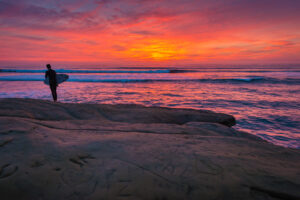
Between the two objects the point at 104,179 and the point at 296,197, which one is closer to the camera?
the point at 296,197

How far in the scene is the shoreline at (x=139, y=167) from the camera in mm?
1062

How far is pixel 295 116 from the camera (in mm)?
4980

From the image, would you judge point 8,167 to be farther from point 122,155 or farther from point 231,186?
point 231,186

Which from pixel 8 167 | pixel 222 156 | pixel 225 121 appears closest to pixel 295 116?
pixel 225 121

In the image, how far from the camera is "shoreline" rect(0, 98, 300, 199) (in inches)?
41.8

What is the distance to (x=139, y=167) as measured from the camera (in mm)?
1274

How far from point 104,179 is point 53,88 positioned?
633cm

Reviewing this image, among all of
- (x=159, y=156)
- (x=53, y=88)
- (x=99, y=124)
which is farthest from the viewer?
(x=53, y=88)

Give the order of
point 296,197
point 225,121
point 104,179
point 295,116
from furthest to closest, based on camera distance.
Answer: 1. point 295,116
2. point 225,121
3. point 104,179
4. point 296,197

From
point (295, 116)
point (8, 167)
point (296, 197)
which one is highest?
point (8, 167)

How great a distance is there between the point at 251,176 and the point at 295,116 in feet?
17.5

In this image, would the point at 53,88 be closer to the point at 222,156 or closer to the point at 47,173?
the point at 47,173

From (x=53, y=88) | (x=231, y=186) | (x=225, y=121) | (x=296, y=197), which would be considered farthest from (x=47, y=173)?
(x=53, y=88)

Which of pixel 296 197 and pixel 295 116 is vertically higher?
pixel 296 197
